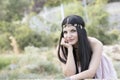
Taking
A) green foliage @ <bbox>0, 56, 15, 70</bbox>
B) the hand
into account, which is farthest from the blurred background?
the hand

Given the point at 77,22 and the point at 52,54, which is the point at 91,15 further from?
the point at 77,22

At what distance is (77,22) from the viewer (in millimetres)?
2273

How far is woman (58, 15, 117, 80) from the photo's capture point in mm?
2273

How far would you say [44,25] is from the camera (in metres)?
9.23

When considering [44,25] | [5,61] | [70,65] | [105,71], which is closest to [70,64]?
[70,65]

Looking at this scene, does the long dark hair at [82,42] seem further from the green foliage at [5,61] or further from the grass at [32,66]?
the green foliage at [5,61]

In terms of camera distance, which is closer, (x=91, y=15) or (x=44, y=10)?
(x=91, y=15)

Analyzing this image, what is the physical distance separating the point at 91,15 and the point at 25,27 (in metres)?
1.73

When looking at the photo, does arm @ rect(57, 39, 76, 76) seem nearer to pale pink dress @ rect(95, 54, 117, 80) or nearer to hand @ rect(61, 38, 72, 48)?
hand @ rect(61, 38, 72, 48)

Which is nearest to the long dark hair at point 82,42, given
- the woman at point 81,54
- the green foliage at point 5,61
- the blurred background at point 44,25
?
the woman at point 81,54

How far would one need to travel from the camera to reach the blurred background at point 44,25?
795cm

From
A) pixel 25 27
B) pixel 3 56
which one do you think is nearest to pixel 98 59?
pixel 3 56

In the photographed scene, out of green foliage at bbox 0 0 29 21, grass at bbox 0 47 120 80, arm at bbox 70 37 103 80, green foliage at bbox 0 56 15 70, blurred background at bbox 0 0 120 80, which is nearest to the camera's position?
arm at bbox 70 37 103 80

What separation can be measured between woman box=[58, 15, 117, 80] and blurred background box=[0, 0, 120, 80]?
4.89 m
